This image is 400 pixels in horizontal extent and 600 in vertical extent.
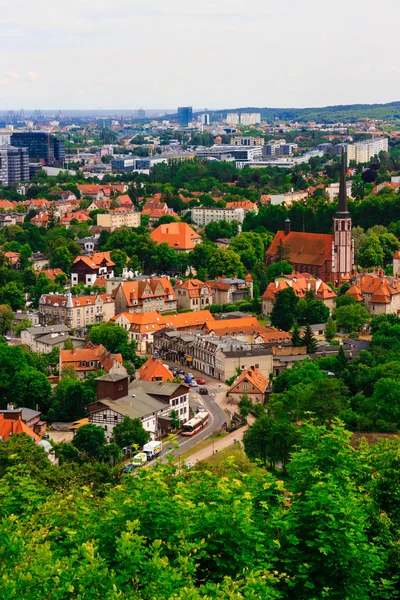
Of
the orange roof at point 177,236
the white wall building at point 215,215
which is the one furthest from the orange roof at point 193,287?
A: the white wall building at point 215,215

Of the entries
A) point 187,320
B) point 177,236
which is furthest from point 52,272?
point 187,320

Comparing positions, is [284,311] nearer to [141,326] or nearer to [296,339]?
[296,339]

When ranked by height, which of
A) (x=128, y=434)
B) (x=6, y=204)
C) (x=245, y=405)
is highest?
(x=6, y=204)

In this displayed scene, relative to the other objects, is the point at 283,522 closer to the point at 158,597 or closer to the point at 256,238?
the point at 158,597

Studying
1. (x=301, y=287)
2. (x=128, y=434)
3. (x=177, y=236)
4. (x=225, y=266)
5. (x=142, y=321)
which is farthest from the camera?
(x=177, y=236)

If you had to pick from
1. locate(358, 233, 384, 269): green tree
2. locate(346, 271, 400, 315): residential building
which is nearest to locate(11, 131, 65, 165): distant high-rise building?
locate(358, 233, 384, 269): green tree

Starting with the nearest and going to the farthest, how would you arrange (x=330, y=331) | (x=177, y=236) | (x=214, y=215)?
1. (x=330, y=331)
2. (x=177, y=236)
3. (x=214, y=215)

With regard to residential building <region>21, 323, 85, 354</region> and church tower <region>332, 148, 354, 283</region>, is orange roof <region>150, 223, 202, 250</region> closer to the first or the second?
church tower <region>332, 148, 354, 283</region>
